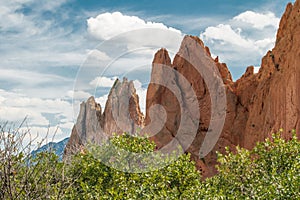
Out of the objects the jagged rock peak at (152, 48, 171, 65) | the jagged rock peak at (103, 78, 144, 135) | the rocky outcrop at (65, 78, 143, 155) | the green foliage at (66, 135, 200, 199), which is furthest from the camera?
the jagged rock peak at (103, 78, 144, 135)

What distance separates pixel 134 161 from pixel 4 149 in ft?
33.3

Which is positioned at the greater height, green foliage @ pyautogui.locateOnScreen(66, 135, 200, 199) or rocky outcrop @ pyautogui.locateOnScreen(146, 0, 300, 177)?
rocky outcrop @ pyautogui.locateOnScreen(146, 0, 300, 177)

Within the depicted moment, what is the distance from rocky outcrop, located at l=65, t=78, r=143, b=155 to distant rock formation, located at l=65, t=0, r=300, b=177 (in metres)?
21.2

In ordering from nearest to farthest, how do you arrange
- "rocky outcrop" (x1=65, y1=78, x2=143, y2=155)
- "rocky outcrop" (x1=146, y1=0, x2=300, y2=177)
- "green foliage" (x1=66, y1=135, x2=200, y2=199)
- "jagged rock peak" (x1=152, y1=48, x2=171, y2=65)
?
"green foliage" (x1=66, y1=135, x2=200, y2=199), "rocky outcrop" (x1=146, y1=0, x2=300, y2=177), "jagged rock peak" (x1=152, y1=48, x2=171, y2=65), "rocky outcrop" (x1=65, y1=78, x2=143, y2=155)

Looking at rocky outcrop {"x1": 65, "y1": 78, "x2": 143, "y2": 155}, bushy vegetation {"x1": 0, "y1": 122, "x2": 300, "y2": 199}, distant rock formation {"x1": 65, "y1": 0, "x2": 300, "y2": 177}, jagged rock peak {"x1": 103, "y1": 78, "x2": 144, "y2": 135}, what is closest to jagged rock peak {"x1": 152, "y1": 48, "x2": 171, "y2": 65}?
distant rock formation {"x1": 65, "y1": 0, "x2": 300, "y2": 177}

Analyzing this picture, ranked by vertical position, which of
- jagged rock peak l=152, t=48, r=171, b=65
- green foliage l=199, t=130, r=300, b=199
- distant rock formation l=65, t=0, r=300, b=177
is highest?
jagged rock peak l=152, t=48, r=171, b=65

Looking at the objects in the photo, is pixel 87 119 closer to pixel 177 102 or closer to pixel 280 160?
pixel 177 102

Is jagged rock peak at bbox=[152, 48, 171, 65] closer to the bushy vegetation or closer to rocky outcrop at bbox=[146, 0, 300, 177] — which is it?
A: rocky outcrop at bbox=[146, 0, 300, 177]

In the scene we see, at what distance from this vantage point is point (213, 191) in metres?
17.1

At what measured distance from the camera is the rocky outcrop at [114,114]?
77781 mm

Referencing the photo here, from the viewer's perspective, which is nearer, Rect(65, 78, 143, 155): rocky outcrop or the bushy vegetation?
the bushy vegetation

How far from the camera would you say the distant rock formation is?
3903 centimetres

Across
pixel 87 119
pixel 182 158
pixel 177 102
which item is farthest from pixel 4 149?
pixel 87 119

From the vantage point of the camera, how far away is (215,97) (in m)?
49.2
